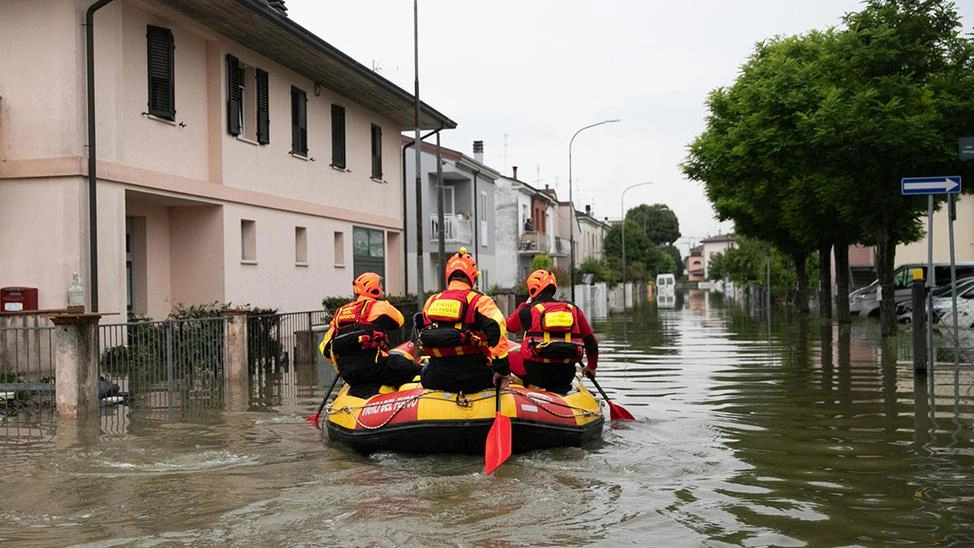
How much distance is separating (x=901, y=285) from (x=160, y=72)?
84.4 feet

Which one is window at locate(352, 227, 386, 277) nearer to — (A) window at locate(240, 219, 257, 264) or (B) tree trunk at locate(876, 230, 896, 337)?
(A) window at locate(240, 219, 257, 264)

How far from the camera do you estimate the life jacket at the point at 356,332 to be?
10.9 meters

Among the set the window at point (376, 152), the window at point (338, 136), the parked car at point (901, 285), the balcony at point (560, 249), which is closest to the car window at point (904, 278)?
the parked car at point (901, 285)

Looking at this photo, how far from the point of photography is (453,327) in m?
10.1

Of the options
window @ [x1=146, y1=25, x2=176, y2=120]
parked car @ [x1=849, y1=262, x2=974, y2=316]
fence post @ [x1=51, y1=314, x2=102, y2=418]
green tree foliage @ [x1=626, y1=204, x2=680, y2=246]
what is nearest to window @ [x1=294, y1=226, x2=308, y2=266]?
window @ [x1=146, y1=25, x2=176, y2=120]

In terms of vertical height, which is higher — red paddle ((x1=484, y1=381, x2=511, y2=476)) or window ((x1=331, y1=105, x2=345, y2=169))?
window ((x1=331, y1=105, x2=345, y2=169))

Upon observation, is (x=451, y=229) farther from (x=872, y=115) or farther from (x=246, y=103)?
(x=872, y=115)

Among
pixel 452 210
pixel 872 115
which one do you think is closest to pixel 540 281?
pixel 872 115

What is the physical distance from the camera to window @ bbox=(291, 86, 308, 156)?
2547 cm

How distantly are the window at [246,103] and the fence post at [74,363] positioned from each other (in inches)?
368

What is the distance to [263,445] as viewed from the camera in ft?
36.3

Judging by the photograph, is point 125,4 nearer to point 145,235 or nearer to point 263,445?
point 145,235

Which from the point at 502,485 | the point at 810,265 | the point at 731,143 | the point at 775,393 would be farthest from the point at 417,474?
the point at 810,265

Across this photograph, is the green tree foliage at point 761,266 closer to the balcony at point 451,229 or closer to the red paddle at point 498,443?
the balcony at point 451,229
